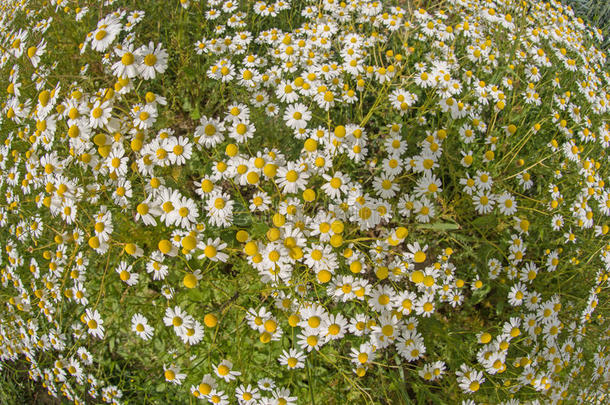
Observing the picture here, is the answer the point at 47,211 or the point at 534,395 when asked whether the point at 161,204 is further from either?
the point at 534,395

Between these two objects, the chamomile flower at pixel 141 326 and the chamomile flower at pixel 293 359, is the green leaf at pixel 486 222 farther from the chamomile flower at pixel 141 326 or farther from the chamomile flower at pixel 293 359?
the chamomile flower at pixel 141 326

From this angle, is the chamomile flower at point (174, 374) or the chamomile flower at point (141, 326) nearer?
the chamomile flower at point (174, 374)

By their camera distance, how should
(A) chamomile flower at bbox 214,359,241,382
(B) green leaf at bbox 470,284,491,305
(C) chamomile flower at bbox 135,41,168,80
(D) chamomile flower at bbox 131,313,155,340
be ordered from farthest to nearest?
(B) green leaf at bbox 470,284,491,305 < (D) chamomile flower at bbox 131,313,155,340 < (C) chamomile flower at bbox 135,41,168,80 < (A) chamomile flower at bbox 214,359,241,382

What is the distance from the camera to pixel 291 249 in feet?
7.16

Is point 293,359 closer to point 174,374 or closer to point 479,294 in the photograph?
point 174,374

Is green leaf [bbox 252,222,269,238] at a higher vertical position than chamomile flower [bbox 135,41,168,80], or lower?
lower

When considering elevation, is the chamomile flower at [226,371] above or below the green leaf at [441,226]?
below

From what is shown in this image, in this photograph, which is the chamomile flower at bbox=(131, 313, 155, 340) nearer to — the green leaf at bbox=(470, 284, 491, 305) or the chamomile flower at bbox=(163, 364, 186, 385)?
the chamomile flower at bbox=(163, 364, 186, 385)

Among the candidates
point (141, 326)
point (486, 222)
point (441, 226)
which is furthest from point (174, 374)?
point (486, 222)

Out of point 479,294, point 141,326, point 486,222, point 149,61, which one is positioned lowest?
point 141,326

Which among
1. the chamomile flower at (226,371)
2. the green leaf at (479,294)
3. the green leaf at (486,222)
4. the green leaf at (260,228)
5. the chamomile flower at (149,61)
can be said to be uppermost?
the green leaf at (486,222)

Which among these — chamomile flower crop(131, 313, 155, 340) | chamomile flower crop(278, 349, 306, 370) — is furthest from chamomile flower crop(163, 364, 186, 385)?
chamomile flower crop(278, 349, 306, 370)

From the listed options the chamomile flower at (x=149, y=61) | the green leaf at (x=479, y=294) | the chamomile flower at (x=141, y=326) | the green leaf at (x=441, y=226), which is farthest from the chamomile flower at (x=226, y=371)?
the chamomile flower at (x=149, y=61)

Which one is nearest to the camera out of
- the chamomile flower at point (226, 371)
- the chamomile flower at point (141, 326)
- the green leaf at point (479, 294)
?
the chamomile flower at point (226, 371)
